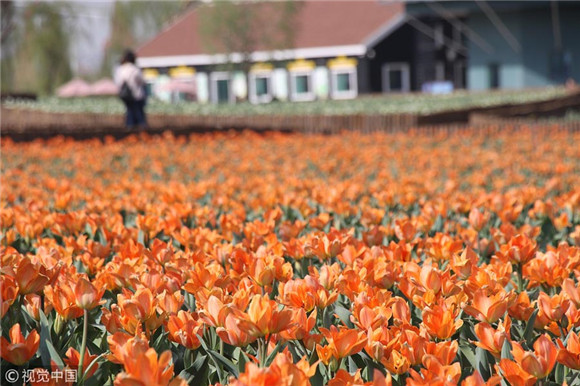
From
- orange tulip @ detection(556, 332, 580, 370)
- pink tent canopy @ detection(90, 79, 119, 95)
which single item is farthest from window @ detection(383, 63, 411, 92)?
orange tulip @ detection(556, 332, 580, 370)

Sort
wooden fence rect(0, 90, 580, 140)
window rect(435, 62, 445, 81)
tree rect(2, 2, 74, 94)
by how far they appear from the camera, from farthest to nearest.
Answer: window rect(435, 62, 445, 81)
tree rect(2, 2, 74, 94)
wooden fence rect(0, 90, 580, 140)

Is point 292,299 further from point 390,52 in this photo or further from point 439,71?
point 439,71

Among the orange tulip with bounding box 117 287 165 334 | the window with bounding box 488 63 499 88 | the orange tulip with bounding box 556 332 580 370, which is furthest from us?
the window with bounding box 488 63 499 88

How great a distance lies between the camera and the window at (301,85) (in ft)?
166

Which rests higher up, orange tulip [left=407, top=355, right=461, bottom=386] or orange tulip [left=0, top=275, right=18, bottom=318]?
orange tulip [left=0, top=275, right=18, bottom=318]

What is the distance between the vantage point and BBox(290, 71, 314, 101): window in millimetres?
50531

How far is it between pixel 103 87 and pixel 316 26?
14060 mm

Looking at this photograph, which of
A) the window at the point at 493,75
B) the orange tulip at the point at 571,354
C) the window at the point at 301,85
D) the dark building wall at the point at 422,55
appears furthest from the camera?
the window at the point at 301,85

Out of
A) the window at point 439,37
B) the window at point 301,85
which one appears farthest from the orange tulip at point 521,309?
the window at point 301,85

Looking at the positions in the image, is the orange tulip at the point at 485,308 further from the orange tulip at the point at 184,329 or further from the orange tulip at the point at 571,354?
the orange tulip at the point at 184,329

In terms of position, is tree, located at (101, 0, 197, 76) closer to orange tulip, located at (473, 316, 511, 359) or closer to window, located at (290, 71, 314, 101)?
window, located at (290, 71, 314, 101)

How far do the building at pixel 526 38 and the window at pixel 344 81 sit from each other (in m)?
7.40

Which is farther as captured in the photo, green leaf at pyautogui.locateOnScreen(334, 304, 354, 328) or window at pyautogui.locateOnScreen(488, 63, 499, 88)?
window at pyautogui.locateOnScreen(488, 63, 499, 88)

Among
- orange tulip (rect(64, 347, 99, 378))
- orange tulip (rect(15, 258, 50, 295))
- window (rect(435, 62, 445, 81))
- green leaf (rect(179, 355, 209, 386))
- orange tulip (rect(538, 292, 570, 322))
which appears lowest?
green leaf (rect(179, 355, 209, 386))
